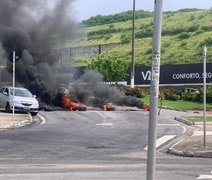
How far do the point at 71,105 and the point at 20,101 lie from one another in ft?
17.5

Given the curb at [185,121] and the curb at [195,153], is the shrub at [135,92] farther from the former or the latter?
the curb at [195,153]

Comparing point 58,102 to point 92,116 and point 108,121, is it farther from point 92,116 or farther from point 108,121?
point 108,121

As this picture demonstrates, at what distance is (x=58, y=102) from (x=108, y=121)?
11.1m

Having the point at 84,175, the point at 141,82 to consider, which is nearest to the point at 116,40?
the point at 141,82

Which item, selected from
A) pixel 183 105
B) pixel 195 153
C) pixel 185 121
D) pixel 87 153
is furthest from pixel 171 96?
pixel 87 153

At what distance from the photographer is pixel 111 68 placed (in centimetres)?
5766

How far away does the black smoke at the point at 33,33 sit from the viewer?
1732 inches

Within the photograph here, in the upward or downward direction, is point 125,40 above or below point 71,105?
above

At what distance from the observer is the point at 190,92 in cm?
4650

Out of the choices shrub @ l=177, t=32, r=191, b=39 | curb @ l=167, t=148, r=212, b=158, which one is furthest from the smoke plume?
shrub @ l=177, t=32, r=191, b=39

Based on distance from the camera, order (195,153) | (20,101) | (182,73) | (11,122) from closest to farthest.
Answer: (195,153), (11,122), (20,101), (182,73)

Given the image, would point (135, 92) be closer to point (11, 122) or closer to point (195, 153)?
point (11, 122)

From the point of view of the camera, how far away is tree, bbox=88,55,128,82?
5706 centimetres

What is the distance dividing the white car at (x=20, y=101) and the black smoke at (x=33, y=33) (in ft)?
27.0
